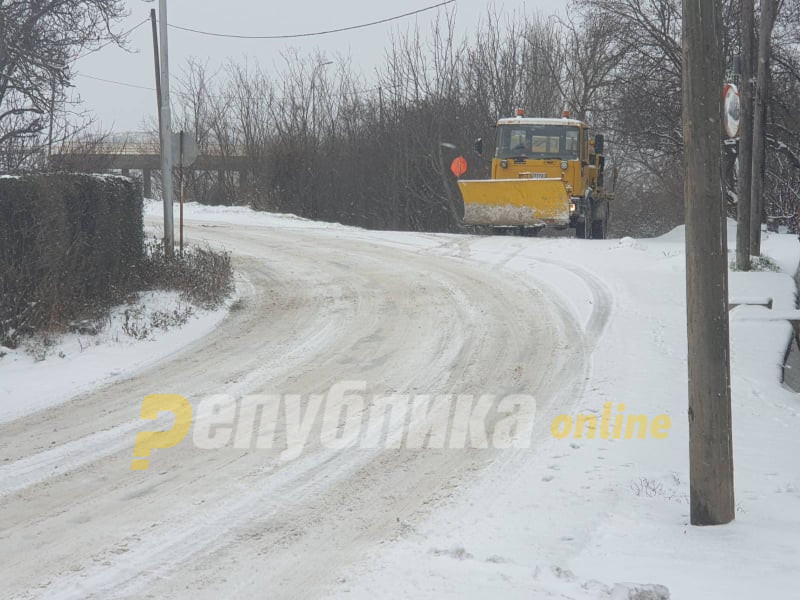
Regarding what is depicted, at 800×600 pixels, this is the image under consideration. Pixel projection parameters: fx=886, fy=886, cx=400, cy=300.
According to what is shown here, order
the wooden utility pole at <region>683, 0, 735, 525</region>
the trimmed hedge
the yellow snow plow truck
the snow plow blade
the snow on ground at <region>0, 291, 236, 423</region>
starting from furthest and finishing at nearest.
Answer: the yellow snow plow truck → the snow plow blade → the trimmed hedge → the snow on ground at <region>0, 291, 236, 423</region> → the wooden utility pole at <region>683, 0, 735, 525</region>

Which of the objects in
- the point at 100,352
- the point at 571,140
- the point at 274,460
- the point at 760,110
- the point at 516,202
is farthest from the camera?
the point at 571,140

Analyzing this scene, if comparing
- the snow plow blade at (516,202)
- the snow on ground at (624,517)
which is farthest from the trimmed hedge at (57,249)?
the snow plow blade at (516,202)

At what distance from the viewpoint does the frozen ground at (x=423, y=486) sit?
14.8 feet

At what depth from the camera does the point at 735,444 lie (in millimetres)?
6816

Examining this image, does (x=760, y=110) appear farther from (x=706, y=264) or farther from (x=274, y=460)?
(x=274, y=460)

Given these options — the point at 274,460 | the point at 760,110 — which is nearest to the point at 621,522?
the point at 274,460

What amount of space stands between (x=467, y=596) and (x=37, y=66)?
41.9 feet

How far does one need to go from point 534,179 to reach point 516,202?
2.23 ft

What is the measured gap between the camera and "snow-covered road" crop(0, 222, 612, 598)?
4.73 metres

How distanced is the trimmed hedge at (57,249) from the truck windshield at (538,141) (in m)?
11.7

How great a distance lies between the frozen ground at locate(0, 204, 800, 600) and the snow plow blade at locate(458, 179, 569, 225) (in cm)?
841

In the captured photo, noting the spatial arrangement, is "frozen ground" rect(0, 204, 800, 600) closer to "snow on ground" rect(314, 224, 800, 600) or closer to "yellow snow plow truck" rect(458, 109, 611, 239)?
"snow on ground" rect(314, 224, 800, 600)

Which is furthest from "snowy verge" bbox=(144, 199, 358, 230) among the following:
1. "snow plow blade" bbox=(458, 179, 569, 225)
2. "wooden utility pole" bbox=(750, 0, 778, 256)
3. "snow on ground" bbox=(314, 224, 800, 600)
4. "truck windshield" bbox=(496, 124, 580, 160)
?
"snow on ground" bbox=(314, 224, 800, 600)

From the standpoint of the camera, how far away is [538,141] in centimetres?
2184
